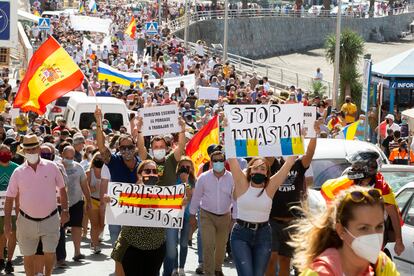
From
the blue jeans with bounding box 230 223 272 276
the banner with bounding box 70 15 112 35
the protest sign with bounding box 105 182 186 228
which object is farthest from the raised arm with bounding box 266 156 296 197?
the banner with bounding box 70 15 112 35

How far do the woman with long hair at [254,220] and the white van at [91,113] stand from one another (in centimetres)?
1302

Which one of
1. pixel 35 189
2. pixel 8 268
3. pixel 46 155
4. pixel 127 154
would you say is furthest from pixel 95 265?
pixel 35 189

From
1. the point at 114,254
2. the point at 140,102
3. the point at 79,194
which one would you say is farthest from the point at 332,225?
the point at 140,102

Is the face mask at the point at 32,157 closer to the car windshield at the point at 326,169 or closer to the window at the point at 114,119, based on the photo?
the car windshield at the point at 326,169

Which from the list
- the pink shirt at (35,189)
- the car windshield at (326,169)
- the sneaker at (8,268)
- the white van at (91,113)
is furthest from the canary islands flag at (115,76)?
the pink shirt at (35,189)

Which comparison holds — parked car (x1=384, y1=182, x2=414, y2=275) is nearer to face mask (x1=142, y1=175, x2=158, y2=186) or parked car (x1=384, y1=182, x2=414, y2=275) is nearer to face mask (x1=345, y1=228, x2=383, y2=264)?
face mask (x1=142, y1=175, x2=158, y2=186)

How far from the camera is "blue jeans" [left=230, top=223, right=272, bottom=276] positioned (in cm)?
981

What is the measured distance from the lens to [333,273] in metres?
4.88

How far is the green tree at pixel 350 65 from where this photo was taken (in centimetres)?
3516

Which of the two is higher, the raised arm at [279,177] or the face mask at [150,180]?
the raised arm at [279,177]

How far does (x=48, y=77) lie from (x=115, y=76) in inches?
684

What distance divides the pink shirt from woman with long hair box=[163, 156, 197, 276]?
127cm

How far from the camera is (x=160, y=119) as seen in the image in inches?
579

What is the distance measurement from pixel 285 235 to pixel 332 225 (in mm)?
5673
